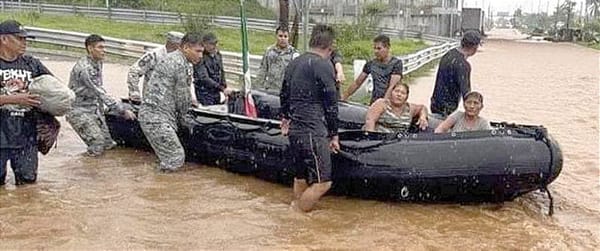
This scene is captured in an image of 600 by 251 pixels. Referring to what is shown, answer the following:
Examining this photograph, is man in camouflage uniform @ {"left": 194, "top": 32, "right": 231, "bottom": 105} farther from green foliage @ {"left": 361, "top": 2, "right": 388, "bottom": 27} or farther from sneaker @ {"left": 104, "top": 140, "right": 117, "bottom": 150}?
green foliage @ {"left": 361, "top": 2, "right": 388, "bottom": 27}

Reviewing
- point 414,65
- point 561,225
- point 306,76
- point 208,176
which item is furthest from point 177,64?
point 414,65

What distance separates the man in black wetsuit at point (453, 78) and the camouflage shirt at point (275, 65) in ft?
7.06

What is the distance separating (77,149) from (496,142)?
17.2ft

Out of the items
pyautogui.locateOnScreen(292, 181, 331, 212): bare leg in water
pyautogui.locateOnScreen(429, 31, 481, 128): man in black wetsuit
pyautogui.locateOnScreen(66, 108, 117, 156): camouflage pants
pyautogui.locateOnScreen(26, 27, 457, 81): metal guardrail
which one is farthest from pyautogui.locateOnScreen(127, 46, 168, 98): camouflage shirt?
pyautogui.locateOnScreen(26, 27, 457, 81): metal guardrail

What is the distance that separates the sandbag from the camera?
22.6ft

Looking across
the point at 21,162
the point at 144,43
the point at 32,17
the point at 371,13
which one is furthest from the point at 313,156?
the point at 371,13

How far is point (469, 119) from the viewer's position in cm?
692

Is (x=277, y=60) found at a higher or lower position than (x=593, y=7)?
higher

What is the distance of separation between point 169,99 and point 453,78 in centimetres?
297

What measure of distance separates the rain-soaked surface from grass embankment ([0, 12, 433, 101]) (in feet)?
52.0

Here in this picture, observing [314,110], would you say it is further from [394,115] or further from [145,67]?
[145,67]

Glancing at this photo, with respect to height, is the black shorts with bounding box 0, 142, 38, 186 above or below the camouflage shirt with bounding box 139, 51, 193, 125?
below

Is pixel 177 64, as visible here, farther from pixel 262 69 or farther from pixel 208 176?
pixel 262 69

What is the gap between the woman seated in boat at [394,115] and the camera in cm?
711
